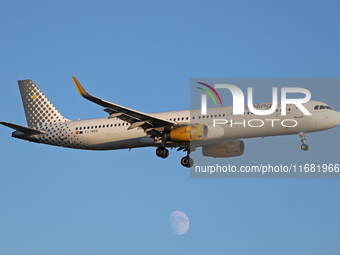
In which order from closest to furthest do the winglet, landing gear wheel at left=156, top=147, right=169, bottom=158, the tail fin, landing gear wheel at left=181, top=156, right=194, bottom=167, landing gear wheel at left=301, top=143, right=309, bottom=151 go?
the winglet, landing gear wheel at left=301, top=143, right=309, bottom=151, landing gear wheel at left=156, top=147, right=169, bottom=158, landing gear wheel at left=181, top=156, right=194, bottom=167, the tail fin

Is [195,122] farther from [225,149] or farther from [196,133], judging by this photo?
[225,149]

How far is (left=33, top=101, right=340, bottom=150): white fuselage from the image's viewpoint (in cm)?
3669

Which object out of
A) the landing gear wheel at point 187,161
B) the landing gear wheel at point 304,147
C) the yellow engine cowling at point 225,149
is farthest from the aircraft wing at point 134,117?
the landing gear wheel at point 304,147

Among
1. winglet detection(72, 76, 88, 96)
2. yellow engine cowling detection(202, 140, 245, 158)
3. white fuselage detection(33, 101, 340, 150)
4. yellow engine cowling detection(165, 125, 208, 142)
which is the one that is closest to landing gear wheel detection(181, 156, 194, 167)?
yellow engine cowling detection(202, 140, 245, 158)

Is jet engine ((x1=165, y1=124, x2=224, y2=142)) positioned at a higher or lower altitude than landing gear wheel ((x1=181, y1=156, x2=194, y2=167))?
higher

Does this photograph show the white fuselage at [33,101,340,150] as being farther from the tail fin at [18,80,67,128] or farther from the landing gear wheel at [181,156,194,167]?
the landing gear wheel at [181,156,194,167]

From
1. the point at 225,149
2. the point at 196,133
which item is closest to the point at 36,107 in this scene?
the point at 196,133

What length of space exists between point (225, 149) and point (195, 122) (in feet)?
17.4

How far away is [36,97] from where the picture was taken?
48562 millimetres

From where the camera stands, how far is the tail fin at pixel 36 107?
46.6m

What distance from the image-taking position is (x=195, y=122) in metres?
39.5

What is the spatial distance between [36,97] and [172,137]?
16.4 m

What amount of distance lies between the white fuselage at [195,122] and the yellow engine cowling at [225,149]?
13.3 ft

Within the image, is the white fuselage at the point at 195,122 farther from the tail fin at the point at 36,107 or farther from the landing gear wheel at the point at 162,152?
the tail fin at the point at 36,107
